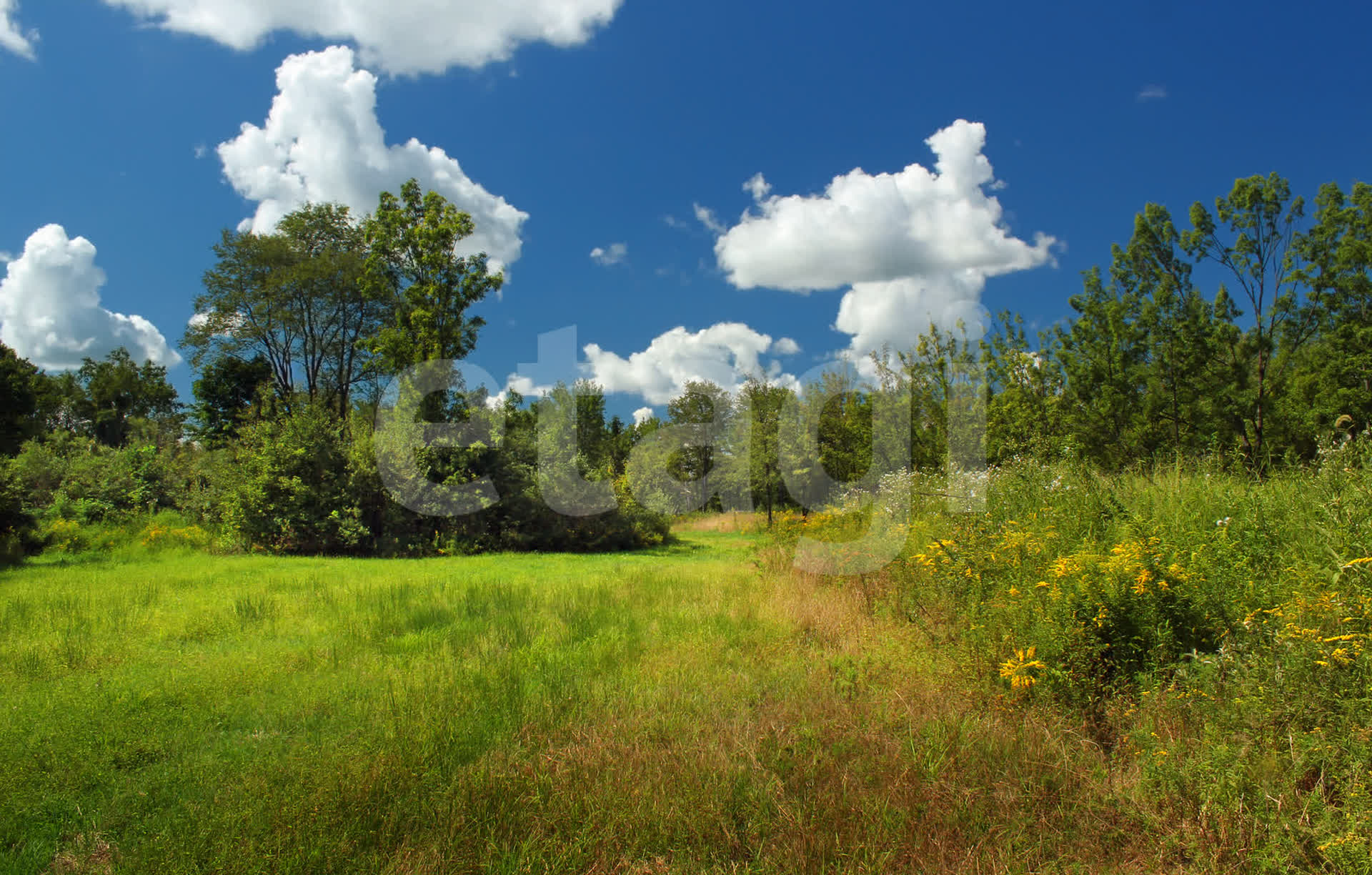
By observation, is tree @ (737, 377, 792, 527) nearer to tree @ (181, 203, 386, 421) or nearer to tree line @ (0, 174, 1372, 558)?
tree line @ (0, 174, 1372, 558)

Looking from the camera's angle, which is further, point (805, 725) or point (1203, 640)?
point (1203, 640)

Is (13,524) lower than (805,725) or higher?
higher

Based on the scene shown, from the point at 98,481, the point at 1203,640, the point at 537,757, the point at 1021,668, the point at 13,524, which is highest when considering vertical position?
the point at 98,481

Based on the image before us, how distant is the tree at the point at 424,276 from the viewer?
26.7 metres

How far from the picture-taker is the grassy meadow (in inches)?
130

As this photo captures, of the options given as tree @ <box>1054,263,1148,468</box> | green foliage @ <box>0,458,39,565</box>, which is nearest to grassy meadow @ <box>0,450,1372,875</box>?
green foliage @ <box>0,458,39,565</box>

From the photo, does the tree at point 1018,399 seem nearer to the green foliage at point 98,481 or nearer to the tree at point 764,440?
the tree at point 764,440

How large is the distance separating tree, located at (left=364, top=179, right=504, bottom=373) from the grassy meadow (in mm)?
19998

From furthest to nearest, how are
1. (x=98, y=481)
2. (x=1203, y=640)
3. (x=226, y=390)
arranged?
(x=226, y=390)
(x=98, y=481)
(x=1203, y=640)

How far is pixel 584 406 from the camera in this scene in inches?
1302

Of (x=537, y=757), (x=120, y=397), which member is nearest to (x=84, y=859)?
(x=537, y=757)

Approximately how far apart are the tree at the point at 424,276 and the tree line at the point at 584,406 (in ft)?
0.32

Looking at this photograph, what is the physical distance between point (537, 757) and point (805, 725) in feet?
5.85

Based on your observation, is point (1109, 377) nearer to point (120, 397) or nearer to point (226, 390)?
point (226, 390)
